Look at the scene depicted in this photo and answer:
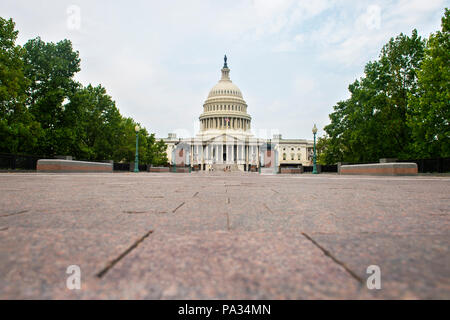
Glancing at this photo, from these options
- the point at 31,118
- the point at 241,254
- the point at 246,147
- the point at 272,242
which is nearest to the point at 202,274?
the point at 241,254

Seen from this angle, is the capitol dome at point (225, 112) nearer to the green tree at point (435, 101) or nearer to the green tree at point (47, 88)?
the green tree at point (47, 88)

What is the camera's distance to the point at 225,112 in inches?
4077

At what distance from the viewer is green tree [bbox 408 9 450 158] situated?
70.5 feet

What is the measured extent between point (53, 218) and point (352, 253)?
2153 mm

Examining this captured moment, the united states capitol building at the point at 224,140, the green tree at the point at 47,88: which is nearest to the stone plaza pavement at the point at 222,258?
the green tree at the point at 47,88

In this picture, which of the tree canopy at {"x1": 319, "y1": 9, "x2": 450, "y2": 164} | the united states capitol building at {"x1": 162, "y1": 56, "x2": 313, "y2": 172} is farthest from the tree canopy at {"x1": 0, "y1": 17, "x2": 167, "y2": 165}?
the united states capitol building at {"x1": 162, "y1": 56, "x2": 313, "y2": 172}

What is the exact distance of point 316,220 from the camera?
2.45 m

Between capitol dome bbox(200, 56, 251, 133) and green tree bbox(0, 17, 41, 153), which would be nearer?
green tree bbox(0, 17, 41, 153)

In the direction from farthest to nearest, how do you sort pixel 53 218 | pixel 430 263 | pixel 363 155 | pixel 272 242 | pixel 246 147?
pixel 246 147
pixel 363 155
pixel 53 218
pixel 272 242
pixel 430 263

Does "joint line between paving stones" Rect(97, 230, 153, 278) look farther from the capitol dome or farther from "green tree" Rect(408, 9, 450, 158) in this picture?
the capitol dome

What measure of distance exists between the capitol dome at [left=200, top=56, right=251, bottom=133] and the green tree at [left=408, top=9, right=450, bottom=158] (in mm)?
80905

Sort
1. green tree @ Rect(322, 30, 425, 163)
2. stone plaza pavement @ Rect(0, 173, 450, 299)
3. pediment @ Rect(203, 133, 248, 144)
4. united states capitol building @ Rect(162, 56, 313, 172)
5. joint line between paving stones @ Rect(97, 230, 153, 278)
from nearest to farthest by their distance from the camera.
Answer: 1. stone plaza pavement @ Rect(0, 173, 450, 299)
2. joint line between paving stones @ Rect(97, 230, 153, 278)
3. green tree @ Rect(322, 30, 425, 163)
4. pediment @ Rect(203, 133, 248, 144)
5. united states capitol building @ Rect(162, 56, 313, 172)

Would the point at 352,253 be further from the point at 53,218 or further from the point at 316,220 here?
the point at 53,218

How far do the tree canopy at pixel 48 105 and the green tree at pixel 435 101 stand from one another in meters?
29.6
